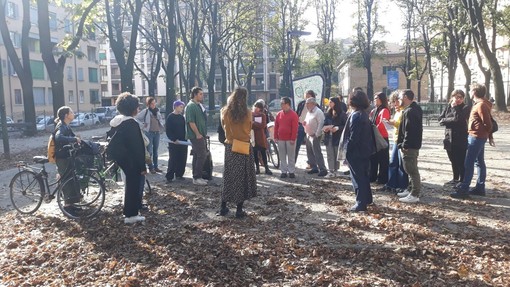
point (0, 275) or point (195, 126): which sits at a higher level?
point (195, 126)

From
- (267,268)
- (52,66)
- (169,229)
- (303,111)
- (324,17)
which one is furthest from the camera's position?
(324,17)

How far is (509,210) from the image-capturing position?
7602mm

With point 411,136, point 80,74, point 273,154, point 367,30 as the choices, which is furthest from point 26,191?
point 80,74

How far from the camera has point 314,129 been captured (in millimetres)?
10984

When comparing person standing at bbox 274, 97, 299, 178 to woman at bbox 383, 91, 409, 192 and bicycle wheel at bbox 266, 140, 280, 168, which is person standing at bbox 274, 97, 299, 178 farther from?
woman at bbox 383, 91, 409, 192

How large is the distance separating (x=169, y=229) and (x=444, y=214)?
4.04 m

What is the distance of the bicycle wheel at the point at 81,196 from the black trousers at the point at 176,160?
3.04 metres

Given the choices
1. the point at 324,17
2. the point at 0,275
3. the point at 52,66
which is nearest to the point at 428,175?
the point at 0,275

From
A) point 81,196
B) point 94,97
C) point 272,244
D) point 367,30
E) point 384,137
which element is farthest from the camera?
point 94,97

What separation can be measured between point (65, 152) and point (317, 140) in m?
5.52

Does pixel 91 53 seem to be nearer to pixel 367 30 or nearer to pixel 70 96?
pixel 70 96

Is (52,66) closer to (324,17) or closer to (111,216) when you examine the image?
(111,216)

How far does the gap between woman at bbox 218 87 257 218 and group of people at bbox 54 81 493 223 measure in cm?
1

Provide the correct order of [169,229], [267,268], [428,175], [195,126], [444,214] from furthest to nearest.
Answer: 1. [428,175]
2. [195,126]
3. [444,214]
4. [169,229]
5. [267,268]
